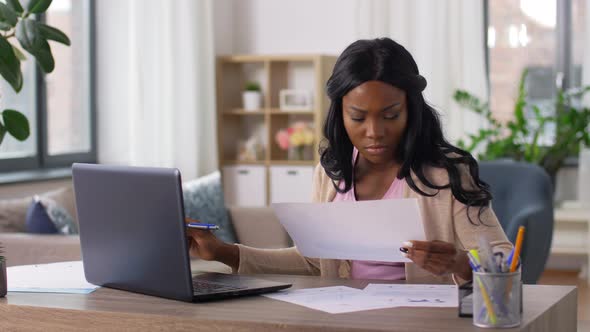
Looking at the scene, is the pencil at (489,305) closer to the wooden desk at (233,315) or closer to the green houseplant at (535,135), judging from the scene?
the wooden desk at (233,315)

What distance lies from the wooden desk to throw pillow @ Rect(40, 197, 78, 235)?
6.90ft

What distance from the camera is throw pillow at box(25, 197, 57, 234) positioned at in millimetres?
3930

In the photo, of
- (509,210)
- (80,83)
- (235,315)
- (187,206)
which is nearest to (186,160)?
(80,83)

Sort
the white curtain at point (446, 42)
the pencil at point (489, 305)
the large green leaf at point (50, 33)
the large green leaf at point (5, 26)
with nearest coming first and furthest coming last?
the pencil at point (489, 305), the large green leaf at point (5, 26), the large green leaf at point (50, 33), the white curtain at point (446, 42)

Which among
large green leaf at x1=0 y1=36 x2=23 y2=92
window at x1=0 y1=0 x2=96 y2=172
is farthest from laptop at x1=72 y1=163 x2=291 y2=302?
window at x1=0 y1=0 x2=96 y2=172

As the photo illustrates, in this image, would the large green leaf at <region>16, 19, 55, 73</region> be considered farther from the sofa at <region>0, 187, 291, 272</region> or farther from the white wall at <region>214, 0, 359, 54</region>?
the white wall at <region>214, 0, 359, 54</region>

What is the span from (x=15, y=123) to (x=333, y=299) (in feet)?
5.13

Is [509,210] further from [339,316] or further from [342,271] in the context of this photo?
[339,316]

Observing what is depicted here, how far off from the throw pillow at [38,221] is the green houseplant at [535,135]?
2.78 m

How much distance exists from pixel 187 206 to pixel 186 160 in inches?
44.3

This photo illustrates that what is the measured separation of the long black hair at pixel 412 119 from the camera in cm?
201

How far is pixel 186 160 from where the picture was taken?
225 inches

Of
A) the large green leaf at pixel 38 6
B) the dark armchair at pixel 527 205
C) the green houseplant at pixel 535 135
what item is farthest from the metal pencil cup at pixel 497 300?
the green houseplant at pixel 535 135

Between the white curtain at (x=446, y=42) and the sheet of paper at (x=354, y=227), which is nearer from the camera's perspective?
the sheet of paper at (x=354, y=227)
